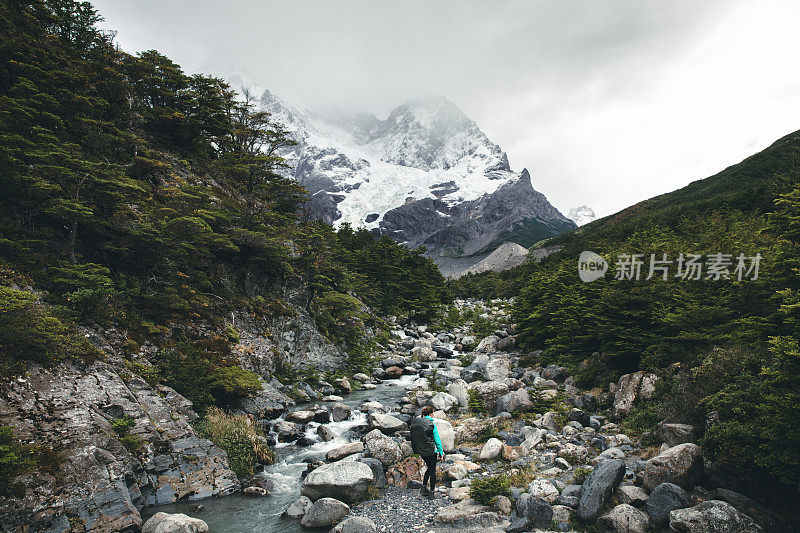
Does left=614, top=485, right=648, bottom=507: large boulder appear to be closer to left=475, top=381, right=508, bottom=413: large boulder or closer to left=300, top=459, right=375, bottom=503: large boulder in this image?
left=300, top=459, right=375, bottom=503: large boulder

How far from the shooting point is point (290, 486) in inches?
388

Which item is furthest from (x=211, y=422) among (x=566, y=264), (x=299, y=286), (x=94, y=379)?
(x=566, y=264)

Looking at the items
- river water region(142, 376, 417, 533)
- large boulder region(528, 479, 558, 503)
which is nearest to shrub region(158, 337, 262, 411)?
river water region(142, 376, 417, 533)

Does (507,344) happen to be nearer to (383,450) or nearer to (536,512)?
(383,450)

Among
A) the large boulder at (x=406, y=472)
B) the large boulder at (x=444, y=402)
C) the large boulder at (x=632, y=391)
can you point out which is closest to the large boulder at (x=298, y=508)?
the large boulder at (x=406, y=472)

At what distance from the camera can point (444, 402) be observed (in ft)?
52.7

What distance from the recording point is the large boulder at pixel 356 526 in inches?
278

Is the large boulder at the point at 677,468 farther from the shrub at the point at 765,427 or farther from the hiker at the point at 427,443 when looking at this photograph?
the hiker at the point at 427,443

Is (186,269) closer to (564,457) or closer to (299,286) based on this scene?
(299,286)

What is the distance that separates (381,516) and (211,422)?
699cm

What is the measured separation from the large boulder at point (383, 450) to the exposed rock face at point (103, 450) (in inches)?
159

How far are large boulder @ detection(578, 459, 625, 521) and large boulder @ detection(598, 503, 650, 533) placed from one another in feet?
0.72

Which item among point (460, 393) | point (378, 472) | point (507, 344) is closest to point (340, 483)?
point (378, 472)

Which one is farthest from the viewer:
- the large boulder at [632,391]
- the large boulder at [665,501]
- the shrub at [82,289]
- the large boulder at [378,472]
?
the large boulder at [632,391]
